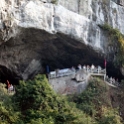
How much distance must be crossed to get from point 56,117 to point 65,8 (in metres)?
6.27

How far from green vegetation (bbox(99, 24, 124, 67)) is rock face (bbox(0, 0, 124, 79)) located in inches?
11.4

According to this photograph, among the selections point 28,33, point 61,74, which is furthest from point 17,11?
point 61,74

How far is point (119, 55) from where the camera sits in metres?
19.2

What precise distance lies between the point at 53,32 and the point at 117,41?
367 centimetres

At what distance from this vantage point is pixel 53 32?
17.2 metres

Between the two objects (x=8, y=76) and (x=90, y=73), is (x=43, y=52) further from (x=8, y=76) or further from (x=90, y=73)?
(x=90, y=73)

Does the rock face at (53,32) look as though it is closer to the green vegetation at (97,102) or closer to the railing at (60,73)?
the railing at (60,73)

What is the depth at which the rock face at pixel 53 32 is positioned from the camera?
16.2 m

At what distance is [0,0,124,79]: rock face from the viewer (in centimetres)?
1625

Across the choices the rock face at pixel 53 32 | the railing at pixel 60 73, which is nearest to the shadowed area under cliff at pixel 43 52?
the rock face at pixel 53 32

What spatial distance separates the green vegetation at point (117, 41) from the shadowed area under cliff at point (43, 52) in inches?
31.8

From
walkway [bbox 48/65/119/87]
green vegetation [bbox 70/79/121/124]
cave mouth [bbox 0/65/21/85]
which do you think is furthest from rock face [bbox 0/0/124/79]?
green vegetation [bbox 70/79/121/124]

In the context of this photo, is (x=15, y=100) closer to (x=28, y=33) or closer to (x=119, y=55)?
(x=28, y=33)

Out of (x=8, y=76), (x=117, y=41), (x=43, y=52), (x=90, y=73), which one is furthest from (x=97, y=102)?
(x=8, y=76)
